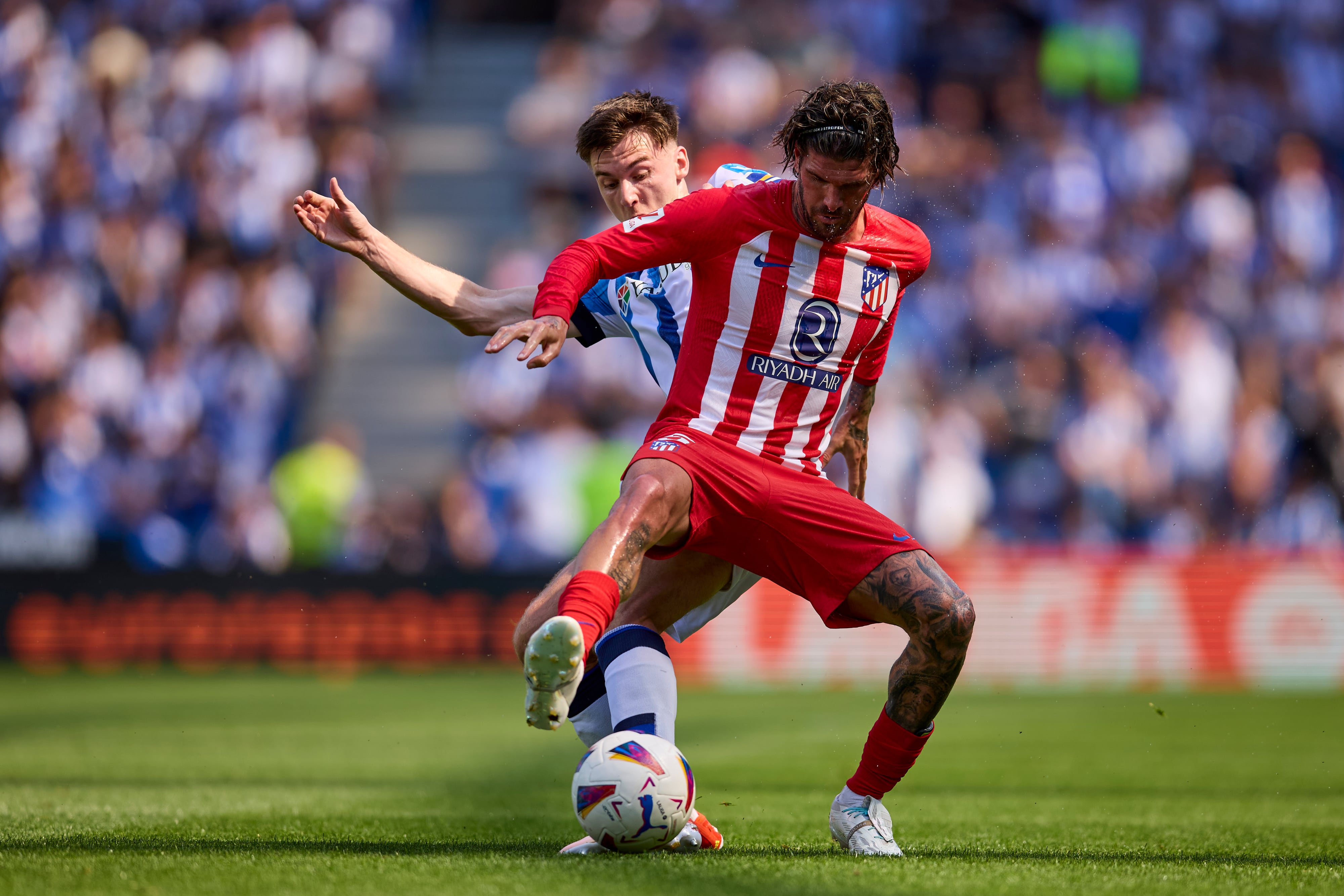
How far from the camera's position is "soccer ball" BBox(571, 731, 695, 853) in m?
4.38

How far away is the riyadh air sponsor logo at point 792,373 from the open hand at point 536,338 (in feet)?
2.63

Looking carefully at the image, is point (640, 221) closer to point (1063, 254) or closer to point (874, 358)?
point (874, 358)

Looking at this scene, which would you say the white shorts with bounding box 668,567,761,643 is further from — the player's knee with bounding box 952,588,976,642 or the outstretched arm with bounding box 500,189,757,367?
the outstretched arm with bounding box 500,189,757,367

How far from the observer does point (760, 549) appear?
4.83 metres

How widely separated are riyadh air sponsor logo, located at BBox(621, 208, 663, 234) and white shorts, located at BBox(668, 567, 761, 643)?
1.27m

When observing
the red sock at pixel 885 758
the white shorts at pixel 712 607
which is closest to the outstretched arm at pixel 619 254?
the white shorts at pixel 712 607

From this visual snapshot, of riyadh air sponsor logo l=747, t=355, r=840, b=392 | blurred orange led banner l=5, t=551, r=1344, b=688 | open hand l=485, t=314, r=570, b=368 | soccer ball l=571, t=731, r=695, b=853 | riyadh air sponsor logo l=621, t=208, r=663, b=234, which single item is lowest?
blurred orange led banner l=5, t=551, r=1344, b=688

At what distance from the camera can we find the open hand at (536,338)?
4.25m

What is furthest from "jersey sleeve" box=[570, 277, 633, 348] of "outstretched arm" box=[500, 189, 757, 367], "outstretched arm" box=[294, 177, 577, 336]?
"outstretched arm" box=[500, 189, 757, 367]

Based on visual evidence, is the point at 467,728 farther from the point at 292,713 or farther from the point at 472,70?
the point at 472,70

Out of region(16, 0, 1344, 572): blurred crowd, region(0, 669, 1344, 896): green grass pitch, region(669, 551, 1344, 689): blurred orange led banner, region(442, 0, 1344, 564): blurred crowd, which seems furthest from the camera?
region(16, 0, 1344, 572): blurred crowd

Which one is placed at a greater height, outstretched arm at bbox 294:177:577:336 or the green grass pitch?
outstretched arm at bbox 294:177:577:336

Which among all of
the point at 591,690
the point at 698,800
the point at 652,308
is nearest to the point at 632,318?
the point at 652,308

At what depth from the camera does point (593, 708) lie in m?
5.18
